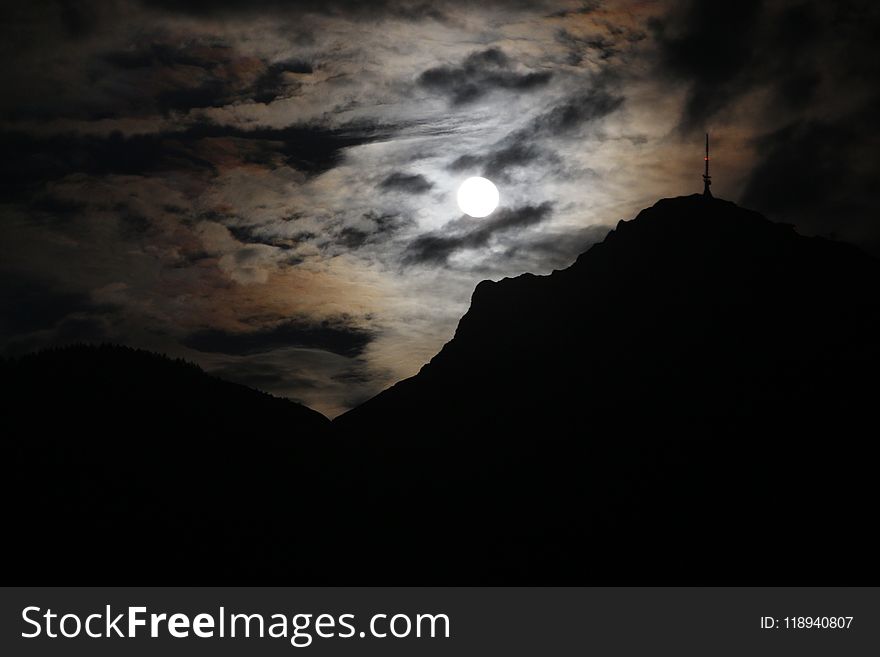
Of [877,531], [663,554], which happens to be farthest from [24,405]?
[877,531]

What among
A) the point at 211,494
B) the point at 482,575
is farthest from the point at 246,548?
the point at 482,575

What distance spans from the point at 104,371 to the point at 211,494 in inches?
1381

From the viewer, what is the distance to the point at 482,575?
15250 cm

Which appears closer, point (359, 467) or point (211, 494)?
point (211, 494)

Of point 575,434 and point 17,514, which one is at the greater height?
point 575,434

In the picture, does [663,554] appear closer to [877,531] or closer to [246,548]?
[877,531]

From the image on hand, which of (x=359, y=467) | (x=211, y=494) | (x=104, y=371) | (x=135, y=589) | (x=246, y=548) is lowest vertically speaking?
(x=135, y=589)

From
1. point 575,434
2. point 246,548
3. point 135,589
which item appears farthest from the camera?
point 575,434

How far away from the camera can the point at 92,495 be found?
124m

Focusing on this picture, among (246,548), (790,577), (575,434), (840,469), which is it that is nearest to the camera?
(246,548)

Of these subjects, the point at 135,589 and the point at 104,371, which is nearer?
the point at 135,589

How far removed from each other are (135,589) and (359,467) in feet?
253

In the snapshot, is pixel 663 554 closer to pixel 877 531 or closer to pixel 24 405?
pixel 877 531

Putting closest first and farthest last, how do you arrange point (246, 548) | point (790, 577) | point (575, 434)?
point (246, 548), point (790, 577), point (575, 434)
